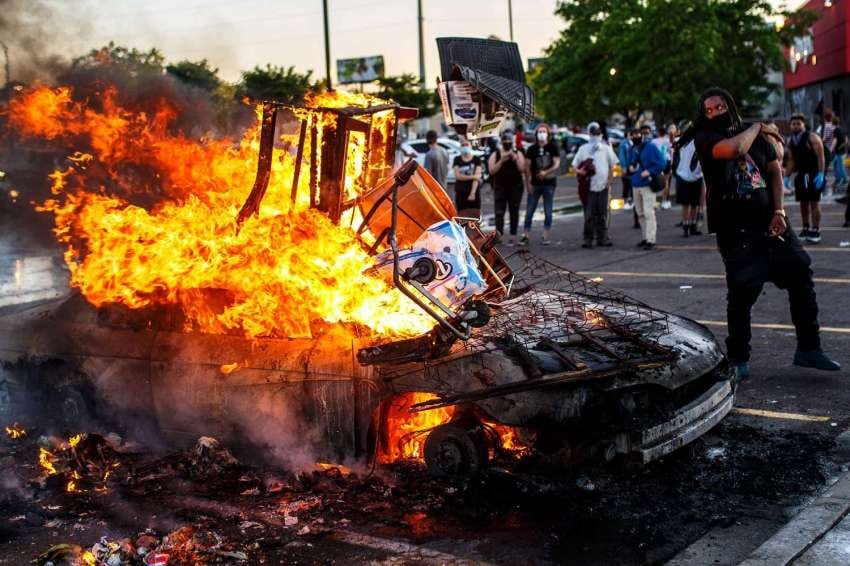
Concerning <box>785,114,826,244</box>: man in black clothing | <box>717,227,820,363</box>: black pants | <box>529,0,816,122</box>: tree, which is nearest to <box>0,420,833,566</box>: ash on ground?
<box>717,227,820,363</box>: black pants

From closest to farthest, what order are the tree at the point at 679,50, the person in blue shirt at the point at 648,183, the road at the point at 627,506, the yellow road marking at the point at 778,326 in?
the road at the point at 627,506 < the yellow road marking at the point at 778,326 < the person in blue shirt at the point at 648,183 < the tree at the point at 679,50

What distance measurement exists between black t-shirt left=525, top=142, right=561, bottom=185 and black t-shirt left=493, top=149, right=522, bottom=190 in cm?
26

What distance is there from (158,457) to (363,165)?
2.41 m

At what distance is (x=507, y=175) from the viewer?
15305 millimetres

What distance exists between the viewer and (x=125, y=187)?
22.4ft

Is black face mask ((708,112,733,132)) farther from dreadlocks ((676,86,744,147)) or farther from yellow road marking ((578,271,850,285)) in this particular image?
yellow road marking ((578,271,850,285))

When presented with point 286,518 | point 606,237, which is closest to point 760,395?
point 286,518

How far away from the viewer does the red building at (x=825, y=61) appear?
36.1 metres

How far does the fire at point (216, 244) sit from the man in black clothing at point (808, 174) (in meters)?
8.73

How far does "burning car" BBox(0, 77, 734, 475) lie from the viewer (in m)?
4.88

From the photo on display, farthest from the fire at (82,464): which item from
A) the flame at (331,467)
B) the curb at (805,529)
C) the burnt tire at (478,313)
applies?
the curb at (805,529)

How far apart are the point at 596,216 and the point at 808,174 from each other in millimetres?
3086

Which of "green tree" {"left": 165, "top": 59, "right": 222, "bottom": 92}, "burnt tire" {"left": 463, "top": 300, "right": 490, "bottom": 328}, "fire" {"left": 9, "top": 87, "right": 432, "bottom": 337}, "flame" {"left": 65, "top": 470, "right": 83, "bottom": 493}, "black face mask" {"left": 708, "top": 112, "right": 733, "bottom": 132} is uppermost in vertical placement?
"green tree" {"left": 165, "top": 59, "right": 222, "bottom": 92}

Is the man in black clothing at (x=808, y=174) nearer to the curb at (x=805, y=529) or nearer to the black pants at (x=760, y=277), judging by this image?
the black pants at (x=760, y=277)
